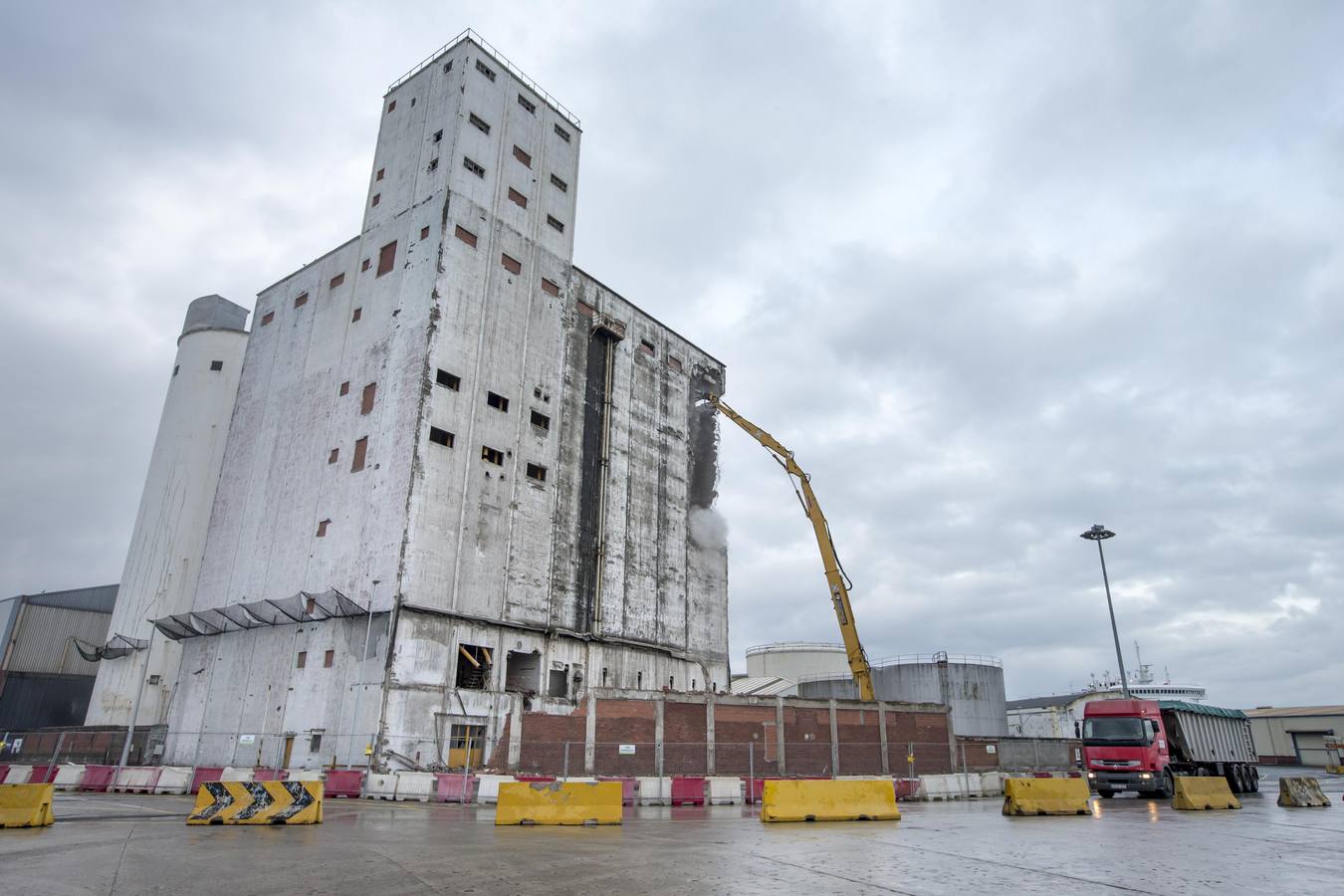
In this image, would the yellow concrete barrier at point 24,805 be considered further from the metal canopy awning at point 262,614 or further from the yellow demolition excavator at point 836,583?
the yellow demolition excavator at point 836,583

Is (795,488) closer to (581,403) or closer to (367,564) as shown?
(581,403)

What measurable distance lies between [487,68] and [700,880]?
169 ft

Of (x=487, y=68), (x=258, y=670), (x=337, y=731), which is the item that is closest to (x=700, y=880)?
(x=337, y=731)

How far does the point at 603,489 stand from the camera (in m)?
49.7

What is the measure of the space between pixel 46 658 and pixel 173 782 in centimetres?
4868

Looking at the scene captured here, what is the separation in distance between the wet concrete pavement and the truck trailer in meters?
9.82

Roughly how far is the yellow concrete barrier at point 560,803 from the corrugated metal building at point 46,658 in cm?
6384

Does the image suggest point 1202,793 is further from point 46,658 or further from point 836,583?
point 46,658

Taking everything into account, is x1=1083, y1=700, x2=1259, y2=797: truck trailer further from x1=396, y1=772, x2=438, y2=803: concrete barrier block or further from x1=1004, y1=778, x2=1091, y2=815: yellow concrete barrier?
x1=396, y1=772, x2=438, y2=803: concrete barrier block

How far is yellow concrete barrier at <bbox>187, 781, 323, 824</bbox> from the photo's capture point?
55.4 feet

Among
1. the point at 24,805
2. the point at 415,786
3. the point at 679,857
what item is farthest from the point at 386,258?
the point at 679,857

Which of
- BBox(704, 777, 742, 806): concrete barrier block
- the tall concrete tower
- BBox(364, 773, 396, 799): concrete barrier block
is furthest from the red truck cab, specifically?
the tall concrete tower

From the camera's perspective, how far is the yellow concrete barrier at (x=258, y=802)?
16875 mm

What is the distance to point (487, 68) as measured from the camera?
167ft
